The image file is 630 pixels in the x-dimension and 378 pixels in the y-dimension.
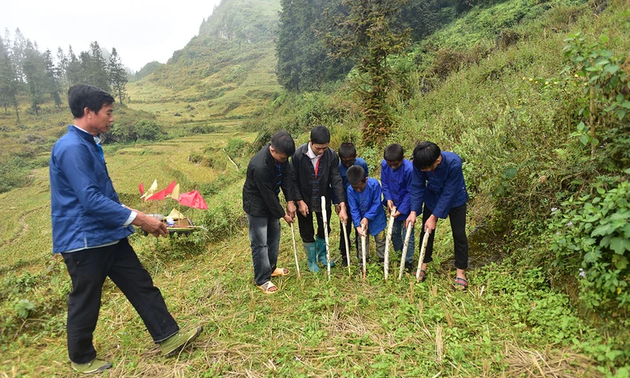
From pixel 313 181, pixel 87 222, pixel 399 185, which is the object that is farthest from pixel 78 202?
pixel 399 185

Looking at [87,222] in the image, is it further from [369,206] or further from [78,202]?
[369,206]

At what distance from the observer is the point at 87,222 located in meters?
2.31

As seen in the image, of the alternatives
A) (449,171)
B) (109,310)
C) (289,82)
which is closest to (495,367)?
(449,171)

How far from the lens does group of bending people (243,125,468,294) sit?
3072 millimetres

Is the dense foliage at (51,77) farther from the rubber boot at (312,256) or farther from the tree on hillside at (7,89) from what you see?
the rubber boot at (312,256)

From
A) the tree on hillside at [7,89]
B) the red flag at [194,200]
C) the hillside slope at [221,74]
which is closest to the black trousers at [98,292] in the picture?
the red flag at [194,200]

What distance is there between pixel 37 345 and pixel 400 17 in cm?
2480

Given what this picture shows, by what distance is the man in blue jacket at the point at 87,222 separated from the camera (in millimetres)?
2264

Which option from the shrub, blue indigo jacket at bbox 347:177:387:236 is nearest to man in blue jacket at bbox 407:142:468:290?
blue indigo jacket at bbox 347:177:387:236

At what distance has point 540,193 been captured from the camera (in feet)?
10.5

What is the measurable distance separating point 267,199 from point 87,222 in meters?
1.55

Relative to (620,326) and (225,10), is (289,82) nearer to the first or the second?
(620,326)

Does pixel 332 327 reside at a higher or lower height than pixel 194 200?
lower

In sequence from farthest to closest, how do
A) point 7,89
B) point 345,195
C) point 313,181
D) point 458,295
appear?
point 7,89 < point 345,195 < point 313,181 < point 458,295
